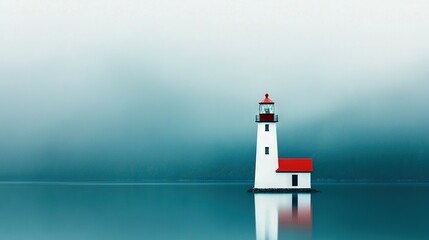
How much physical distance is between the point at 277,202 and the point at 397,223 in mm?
13228

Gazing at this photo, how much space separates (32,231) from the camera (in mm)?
28562

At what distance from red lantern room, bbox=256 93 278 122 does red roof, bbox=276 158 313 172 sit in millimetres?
3656

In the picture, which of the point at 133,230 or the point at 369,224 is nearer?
the point at 133,230

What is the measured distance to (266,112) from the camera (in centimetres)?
5259

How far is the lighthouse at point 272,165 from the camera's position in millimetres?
52219

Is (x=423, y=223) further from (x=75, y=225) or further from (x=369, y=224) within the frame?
(x=75, y=225)

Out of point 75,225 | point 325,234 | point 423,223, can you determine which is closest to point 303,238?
point 325,234

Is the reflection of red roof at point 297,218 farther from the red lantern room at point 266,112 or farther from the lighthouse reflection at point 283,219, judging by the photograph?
the red lantern room at point 266,112

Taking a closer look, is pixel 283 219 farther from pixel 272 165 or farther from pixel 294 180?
pixel 294 180

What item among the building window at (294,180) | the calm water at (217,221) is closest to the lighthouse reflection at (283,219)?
the calm water at (217,221)

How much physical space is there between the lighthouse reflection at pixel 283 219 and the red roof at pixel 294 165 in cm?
769

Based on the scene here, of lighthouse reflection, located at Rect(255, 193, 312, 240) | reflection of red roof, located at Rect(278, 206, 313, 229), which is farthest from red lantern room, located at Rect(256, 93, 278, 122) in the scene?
reflection of red roof, located at Rect(278, 206, 313, 229)

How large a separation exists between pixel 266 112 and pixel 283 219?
21202 millimetres

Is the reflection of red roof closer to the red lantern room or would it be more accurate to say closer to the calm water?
the calm water
